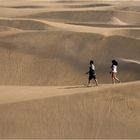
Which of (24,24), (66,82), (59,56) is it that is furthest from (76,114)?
(24,24)

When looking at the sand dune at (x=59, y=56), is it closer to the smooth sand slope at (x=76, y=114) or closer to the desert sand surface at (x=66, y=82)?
the desert sand surface at (x=66, y=82)

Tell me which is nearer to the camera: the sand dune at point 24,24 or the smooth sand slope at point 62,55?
the smooth sand slope at point 62,55

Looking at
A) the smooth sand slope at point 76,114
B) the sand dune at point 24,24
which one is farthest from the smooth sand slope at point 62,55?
the smooth sand slope at point 76,114

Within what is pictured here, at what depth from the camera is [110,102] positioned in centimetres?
1369

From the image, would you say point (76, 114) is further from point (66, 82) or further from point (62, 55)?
point (62, 55)

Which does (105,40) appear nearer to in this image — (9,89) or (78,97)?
(9,89)

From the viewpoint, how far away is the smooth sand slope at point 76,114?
41.1 feet

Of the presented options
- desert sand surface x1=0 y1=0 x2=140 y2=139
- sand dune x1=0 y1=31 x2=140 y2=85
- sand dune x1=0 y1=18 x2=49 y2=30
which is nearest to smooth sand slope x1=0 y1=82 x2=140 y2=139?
desert sand surface x1=0 y1=0 x2=140 y2=139

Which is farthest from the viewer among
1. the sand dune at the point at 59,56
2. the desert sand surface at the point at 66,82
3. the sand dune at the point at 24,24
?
the sand dune at the point at 24,24

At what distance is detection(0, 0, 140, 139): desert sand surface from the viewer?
12.7 m

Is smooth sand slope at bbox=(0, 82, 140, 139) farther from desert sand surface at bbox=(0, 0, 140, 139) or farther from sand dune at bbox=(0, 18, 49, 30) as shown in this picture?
sand dune at bbox=(0, 18, 49, 30)

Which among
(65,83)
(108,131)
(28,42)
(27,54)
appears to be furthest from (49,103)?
(28,42)

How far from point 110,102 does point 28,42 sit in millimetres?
12156

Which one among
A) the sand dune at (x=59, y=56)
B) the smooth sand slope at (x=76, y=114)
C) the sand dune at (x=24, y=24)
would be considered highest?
the sand dune at (x=24, y=24)
